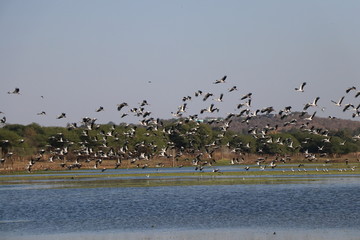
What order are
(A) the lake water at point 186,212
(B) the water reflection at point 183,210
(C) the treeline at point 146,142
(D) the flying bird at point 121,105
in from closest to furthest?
(A) the lake water at point 186,212, (B) the water reflection at point 183,210, (D) the flying bird at point 121,105, (C) the treeline at point 146,142

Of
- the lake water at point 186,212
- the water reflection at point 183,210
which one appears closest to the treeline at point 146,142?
the water reflection at point 183,210

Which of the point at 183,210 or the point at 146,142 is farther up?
the point at 146,142

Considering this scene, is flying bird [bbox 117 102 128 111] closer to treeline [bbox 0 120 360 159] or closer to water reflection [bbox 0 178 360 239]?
water reflection [bbox 0 178 360 239]

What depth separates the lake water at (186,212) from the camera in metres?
41.8

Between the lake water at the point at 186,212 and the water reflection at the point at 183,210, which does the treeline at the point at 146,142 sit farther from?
the lake water at the point at 186,212

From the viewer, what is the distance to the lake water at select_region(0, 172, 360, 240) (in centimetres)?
4178

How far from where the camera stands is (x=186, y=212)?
5278cm

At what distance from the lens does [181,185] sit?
79.6 m

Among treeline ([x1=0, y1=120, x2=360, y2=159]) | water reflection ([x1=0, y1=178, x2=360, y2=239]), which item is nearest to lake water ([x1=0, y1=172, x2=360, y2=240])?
water reflection ([x1=0, y1=178, x2=360, y2=239])

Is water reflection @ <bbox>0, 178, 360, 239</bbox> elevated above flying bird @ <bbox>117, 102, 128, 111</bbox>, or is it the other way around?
flying bird @ <bbox>117, 102, 128, 111</bbox>

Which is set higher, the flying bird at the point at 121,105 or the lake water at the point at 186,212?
the flying bird at the point at 121,105

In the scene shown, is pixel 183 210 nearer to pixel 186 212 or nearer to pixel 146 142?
pixel 186 212

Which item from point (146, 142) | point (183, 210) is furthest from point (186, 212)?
point (146, 142)

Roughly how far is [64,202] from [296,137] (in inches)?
5558
